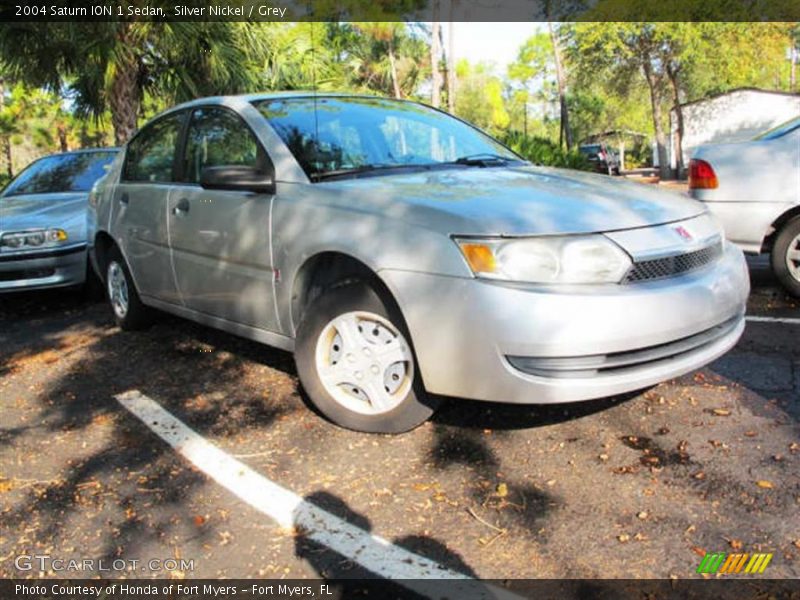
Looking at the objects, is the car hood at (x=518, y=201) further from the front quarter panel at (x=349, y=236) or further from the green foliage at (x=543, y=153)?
the green foliage at (x=543, y=153)

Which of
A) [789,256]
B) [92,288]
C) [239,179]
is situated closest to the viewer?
[239,179]

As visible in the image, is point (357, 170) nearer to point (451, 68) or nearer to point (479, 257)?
point (479, 257)

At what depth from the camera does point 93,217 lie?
5.52 metres

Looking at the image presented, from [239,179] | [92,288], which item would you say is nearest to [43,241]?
[92,288]

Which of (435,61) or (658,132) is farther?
(658,132)

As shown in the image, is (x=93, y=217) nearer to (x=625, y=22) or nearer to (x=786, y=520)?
(x=786, y=520)

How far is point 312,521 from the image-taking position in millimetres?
2666

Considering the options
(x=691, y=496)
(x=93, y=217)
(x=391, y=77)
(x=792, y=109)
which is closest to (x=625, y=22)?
(x=792, y=109)

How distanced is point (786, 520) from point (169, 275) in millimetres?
3544

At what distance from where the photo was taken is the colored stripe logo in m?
2.26

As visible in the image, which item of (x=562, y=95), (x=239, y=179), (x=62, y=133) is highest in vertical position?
(x=562, y=95)

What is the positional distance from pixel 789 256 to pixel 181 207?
4.45 metres

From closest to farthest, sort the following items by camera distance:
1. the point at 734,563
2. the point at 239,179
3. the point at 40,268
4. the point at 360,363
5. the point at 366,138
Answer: the point at 734,563 < the point at 360,363 < the point at 239,179 < the point at 366,138 < the point at 40,268

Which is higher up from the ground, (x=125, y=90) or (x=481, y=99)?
→ (x=481, y=99)
